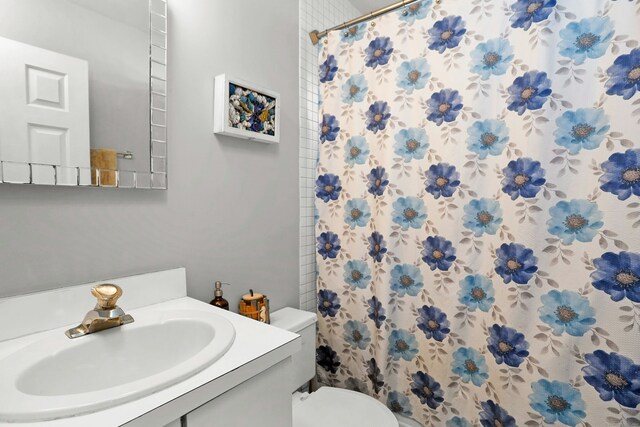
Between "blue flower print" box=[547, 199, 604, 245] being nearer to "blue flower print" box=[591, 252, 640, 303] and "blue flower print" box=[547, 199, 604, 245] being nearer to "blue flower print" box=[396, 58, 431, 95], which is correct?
"blue flower print" box=[591, 252, 640, 303]

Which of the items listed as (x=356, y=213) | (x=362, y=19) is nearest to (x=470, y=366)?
(x=356, y=213)

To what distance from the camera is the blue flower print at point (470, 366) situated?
4.16 feet

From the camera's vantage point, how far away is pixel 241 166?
4.44 ft

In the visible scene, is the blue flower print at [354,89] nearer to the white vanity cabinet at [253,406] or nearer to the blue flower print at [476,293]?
the blue flower print at [476,293]

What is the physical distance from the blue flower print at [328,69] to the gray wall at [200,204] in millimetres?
164

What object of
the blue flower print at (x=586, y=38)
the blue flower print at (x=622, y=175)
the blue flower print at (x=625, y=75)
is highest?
the blue flower print at (x=586, y=38)

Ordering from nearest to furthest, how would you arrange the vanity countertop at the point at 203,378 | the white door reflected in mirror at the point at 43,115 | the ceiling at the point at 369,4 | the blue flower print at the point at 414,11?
the vanity countertop at the point at 203,378, the white door reflected in mirror at the point at 43,115, the blue flower print at the point at 414,11, the ceiling at the point at 369,4

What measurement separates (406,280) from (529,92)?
86cm

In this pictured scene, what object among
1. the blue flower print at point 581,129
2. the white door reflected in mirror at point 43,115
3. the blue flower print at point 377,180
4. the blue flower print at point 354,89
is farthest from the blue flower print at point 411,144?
the white door reflected in mirror at point 43,115

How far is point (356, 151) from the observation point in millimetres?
1576

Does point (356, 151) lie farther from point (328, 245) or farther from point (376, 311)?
point (376, 311)

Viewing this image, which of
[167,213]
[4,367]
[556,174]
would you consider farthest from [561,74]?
[4,367]

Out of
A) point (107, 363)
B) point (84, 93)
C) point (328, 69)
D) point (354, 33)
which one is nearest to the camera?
point (107, 363)

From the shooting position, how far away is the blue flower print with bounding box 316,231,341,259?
5.46ft
